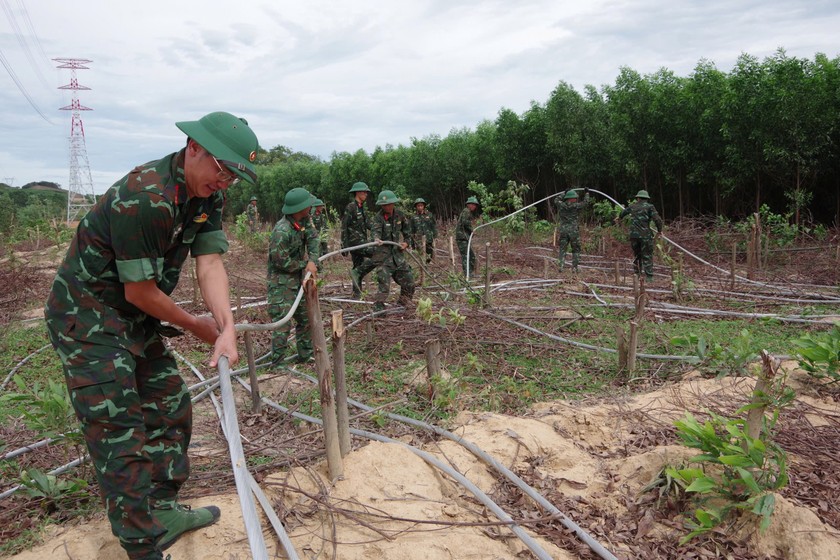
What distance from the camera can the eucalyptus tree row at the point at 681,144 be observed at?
37.7ft

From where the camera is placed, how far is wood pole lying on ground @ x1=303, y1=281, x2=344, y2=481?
275cm

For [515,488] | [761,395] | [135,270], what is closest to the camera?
[135,270]

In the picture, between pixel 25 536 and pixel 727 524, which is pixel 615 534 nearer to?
pixel 727 524

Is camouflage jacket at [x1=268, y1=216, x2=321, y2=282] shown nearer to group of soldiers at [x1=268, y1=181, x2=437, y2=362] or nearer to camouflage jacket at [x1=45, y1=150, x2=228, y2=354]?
group of soldiers at [x1=268, y1=181, x2=437, y2=362]

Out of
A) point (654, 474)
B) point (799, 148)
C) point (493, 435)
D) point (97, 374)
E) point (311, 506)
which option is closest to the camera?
point (97, 374)

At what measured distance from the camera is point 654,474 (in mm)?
3127

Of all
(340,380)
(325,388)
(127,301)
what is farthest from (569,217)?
(127,301)

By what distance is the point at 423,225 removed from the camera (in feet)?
40.3

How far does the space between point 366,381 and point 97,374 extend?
119 inches

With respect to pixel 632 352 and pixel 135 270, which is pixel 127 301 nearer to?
pixel 135 270

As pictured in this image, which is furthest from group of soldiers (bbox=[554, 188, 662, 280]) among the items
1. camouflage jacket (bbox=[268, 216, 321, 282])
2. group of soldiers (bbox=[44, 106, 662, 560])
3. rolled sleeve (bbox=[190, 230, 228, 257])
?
group of soldiers (bbox=[44, 106, 662, 560])

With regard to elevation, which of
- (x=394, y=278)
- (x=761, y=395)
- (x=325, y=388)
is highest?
(x=394, y=278)

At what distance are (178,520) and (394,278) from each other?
16.3ft

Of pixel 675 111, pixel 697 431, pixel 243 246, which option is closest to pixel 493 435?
pixel 697 431
